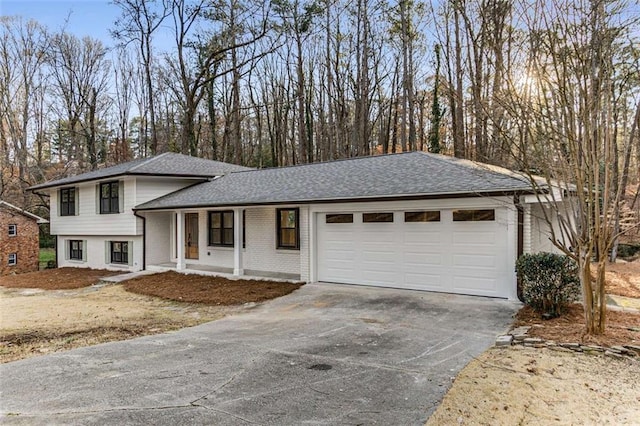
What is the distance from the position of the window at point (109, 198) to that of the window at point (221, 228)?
4.54 metres

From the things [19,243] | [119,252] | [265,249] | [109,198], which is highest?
[109,198]

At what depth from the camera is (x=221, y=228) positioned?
15188 millimetres

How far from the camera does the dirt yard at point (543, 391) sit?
12.2ft

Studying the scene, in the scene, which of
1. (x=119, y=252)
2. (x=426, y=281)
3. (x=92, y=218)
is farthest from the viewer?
(x=92, y=218)

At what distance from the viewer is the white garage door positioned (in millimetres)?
9203

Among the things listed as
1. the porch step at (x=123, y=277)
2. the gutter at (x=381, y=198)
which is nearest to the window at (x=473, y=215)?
the gutter at (x=381, y=198)

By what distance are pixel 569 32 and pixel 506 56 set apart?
0.86 meters

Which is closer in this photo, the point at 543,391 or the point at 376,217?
the point at 543,391

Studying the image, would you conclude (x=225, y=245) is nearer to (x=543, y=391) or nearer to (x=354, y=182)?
(x=354, y=182)

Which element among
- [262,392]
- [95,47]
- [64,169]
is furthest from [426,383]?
[95,47]

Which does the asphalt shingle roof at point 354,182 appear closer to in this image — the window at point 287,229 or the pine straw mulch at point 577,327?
the window at point 287,229

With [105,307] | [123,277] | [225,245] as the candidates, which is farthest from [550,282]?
[123,277]

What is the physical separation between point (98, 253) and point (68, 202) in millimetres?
3332

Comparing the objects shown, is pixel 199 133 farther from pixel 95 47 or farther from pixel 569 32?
pixel 569 32
